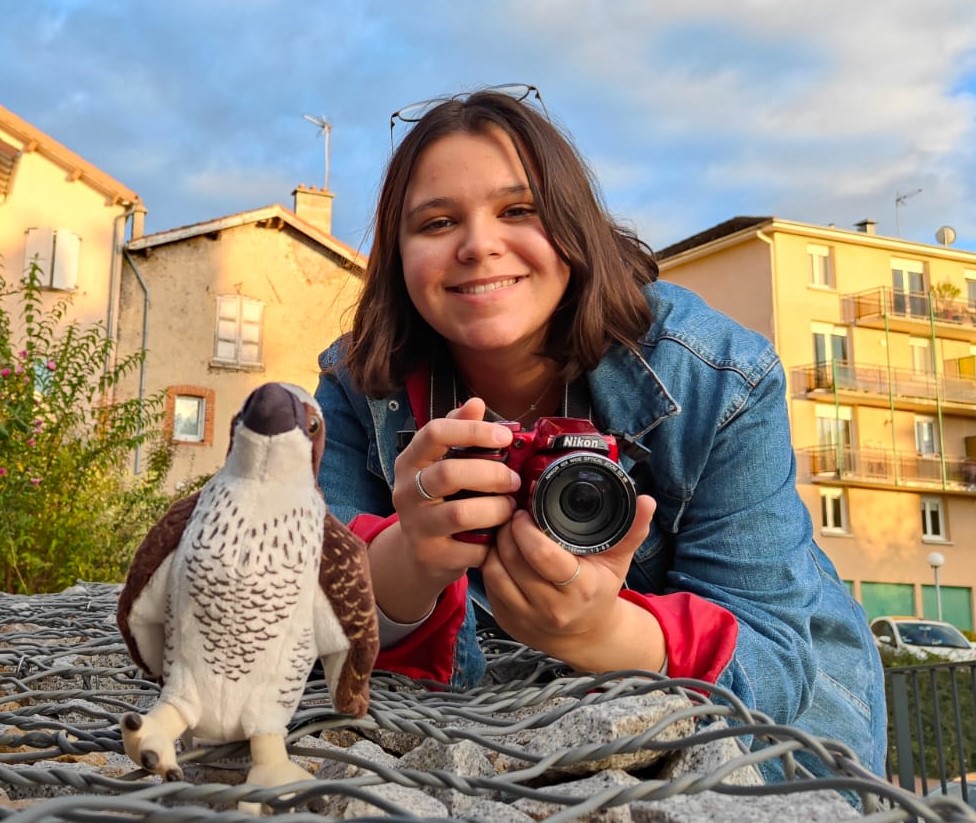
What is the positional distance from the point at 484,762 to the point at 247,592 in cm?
37

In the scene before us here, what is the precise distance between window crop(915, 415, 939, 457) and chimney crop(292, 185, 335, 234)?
1458cm

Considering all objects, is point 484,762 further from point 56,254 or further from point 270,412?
point 56,254

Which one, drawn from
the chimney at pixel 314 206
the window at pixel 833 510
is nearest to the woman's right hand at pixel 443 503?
the chimney at pixel 314 206

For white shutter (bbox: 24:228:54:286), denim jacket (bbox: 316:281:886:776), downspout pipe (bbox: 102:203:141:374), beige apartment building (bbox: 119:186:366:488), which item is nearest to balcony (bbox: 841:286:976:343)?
beige apartment building (bbox: 119:186:366:488)

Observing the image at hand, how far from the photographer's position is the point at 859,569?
854 inches

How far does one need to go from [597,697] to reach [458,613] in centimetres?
→ 48

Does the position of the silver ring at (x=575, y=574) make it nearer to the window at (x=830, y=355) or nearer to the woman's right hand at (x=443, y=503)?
the woman's right hand at (x=443, y=503)

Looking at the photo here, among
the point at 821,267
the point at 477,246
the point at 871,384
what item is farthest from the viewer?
the point at 871,384

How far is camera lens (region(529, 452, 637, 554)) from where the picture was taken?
1.38m

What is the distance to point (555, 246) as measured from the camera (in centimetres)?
193

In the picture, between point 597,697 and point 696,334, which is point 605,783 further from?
point 696,334

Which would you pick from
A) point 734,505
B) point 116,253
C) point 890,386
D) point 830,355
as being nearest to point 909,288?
point 890,386

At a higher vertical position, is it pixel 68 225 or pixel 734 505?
pixel 68 225

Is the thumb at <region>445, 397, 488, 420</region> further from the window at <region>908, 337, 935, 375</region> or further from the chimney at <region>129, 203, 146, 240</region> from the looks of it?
the window at <region>908, 337, 935, 375</region>
